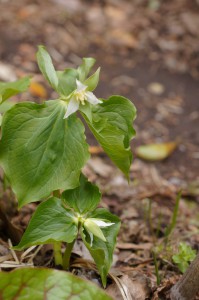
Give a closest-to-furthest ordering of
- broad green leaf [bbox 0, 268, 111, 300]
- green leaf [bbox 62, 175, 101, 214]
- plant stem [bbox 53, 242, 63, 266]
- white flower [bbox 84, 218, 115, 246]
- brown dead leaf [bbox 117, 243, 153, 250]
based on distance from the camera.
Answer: broad green leaf [bbox 0, 268, 111, 300] < white flower [bbox 84, 218, 115, 246] < green leaf [bbox 62, 175, 101, 214] < plant stem [bbox 53, 242, 63, 266] < brown dead leaf [bbox 117, 243, 153, 250]

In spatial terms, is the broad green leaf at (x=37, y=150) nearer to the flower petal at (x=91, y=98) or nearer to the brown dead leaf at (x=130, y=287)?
the flower petal at (x=91, y=98)

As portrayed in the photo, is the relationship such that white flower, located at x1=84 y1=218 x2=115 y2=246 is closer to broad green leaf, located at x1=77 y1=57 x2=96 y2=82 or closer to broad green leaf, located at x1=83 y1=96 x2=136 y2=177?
broad green leaf, located at x1=83 y1=96 x2=136 y2=177

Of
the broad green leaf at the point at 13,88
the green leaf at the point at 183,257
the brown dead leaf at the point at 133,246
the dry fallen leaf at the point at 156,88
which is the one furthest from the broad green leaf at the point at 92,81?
the dry fallen leaf at the point at 156,88

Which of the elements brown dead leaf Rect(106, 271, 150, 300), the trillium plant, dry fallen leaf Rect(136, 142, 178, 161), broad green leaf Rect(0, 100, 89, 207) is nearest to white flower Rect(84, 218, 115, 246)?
the trillium plant

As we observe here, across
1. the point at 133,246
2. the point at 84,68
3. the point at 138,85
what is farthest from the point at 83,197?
the point at 138,85

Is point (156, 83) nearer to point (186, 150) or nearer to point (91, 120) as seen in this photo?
point (186, 150)

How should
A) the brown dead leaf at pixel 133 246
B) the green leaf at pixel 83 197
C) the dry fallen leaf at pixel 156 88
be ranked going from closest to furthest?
the green leaf at pixel 83 197, the brown dead leaf at pixel 133 246, the dry fallen leaf at pixel 156 88

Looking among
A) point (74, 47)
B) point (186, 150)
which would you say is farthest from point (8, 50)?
point (186, 150)
